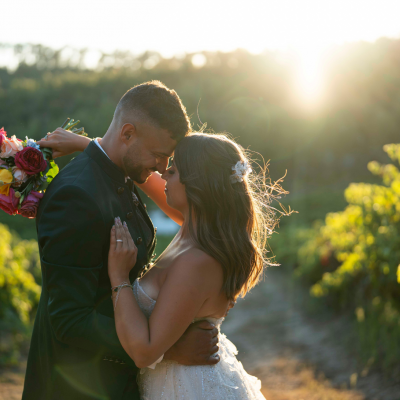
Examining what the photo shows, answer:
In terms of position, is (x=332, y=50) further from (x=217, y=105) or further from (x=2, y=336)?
(x=2, y=336)

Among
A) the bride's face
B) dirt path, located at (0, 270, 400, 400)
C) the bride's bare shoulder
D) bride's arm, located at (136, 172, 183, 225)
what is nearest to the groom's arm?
the bride's bare shoulder

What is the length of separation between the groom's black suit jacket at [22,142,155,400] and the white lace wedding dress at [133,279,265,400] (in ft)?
0.31

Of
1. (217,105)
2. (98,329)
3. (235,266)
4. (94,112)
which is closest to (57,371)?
(98,329)

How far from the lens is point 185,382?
2.33 metres

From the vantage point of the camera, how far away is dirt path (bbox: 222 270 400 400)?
532 centimetres

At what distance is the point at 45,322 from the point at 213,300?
987 millimetres

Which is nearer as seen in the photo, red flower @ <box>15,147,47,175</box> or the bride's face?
red flower @ <box>15,147,47,175</box>

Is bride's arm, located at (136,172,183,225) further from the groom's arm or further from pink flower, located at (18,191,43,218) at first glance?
the groom's arm

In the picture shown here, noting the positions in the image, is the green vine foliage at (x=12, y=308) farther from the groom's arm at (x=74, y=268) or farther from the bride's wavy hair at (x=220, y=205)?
the bride's wavy hair at (x=220, y=205)

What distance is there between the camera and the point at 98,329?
79.8 inches

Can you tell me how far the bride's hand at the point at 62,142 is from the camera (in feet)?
8.52

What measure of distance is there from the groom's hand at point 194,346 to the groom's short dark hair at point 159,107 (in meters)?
1.17

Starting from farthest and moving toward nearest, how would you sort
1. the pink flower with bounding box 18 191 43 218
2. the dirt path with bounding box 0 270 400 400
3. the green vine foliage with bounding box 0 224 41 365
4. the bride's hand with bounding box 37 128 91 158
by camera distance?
1. the green vine foliage with bounding box 0 224 41 365
2. the dirt path with bounding box 0 270 400 400
3. the bride's hand with bounding box 37 128 91 158
4. the pink flower with bounding box 18 191 43 218

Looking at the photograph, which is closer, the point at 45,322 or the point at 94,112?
the point at 45,322
